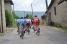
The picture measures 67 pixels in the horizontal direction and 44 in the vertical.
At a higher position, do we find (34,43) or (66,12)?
(66,12)

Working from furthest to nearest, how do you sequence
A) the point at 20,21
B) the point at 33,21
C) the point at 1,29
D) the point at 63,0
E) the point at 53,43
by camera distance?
the point at 63,0 < the point at 1,29 < the point at 33,21 < the point at 20,21 < the point at 53,43

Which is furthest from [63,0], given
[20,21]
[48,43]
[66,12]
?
[48,43]

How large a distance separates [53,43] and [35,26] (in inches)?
292

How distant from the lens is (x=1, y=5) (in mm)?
28453

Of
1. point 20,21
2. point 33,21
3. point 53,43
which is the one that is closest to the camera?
point 53,43

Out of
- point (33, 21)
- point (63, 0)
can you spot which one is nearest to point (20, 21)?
point (33, 21)

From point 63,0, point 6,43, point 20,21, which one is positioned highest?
point 63,0

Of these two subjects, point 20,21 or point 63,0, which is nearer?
point 20,21

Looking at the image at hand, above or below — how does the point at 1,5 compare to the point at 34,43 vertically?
above

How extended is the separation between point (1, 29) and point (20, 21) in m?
7.52

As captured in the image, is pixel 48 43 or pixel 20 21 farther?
pixel 20 21

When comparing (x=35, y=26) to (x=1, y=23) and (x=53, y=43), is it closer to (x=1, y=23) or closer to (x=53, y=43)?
(x=1, y=23)

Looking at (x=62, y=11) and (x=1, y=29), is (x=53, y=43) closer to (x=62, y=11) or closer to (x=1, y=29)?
(x=1, y=29)

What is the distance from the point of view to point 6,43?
18062 mm
